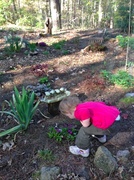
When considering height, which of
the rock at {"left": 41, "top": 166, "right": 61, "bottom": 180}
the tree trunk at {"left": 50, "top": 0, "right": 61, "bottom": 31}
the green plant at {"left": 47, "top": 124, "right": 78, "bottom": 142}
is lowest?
the rock at {"left": 41, "top": 166, "right": 61, "bottom": 180}

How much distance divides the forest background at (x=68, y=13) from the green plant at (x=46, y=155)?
4.35 m

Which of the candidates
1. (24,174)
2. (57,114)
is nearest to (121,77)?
(57,114)

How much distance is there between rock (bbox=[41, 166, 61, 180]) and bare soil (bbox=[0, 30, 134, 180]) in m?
0.13

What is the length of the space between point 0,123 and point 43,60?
3492 millimetres

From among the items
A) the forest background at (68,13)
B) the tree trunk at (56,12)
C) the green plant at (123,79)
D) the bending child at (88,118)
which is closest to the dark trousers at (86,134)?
the bending child at (88,118)

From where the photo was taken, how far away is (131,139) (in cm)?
324

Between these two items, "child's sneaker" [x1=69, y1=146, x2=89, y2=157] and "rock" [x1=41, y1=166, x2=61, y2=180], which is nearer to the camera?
"rock" [x1=41, y1=166, x2=61, y2=180]

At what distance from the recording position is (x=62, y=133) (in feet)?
10.4

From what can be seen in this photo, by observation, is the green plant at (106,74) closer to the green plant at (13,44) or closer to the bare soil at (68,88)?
the bare soil at (68,88)

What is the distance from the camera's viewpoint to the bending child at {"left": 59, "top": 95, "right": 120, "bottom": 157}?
8.48 feet

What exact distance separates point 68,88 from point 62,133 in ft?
6.60

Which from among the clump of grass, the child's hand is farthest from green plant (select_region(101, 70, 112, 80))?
the child's hand

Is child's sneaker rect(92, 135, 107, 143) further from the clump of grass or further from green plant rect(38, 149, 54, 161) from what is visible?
the clump of grass

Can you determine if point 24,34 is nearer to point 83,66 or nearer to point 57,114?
point 83,66
